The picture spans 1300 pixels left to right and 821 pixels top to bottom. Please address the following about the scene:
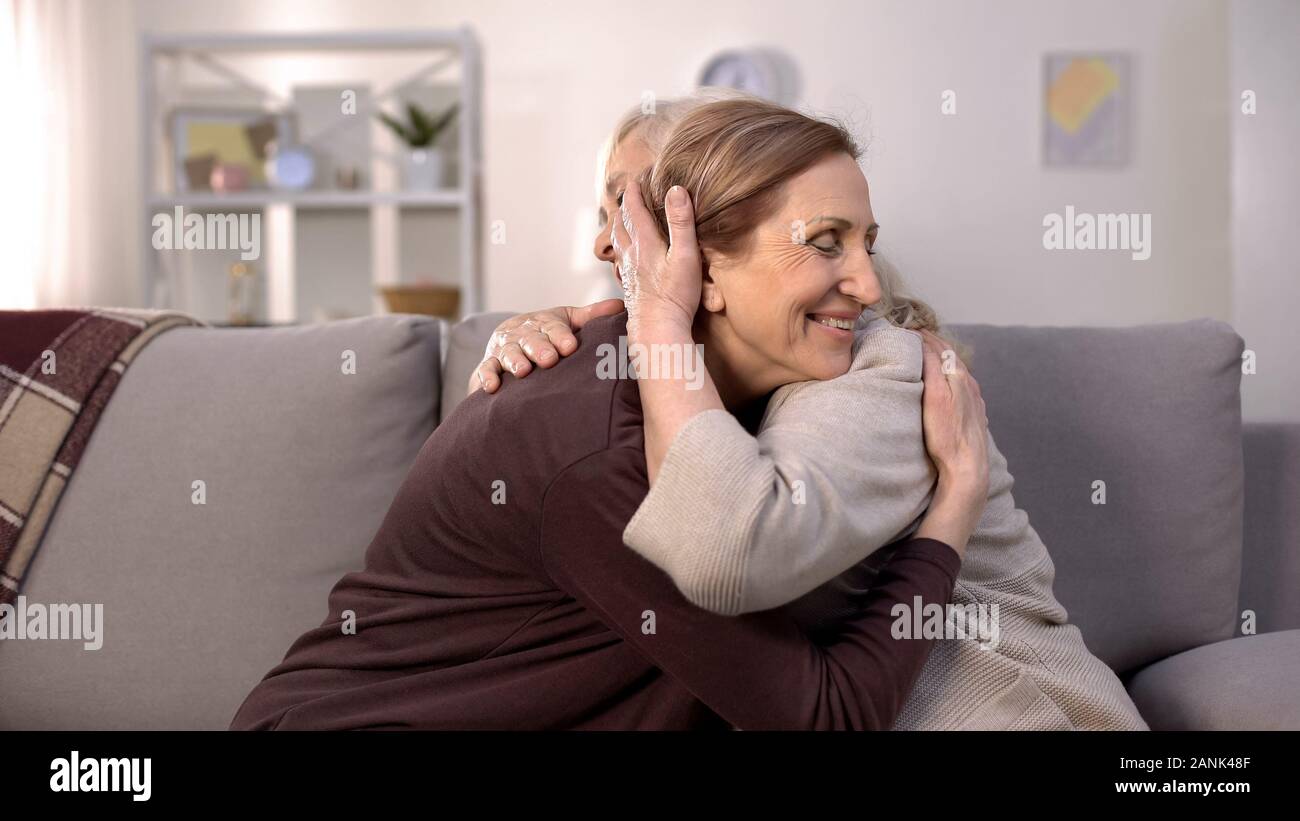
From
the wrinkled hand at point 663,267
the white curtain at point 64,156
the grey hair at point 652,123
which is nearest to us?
the wrinkled hand at point 663,267

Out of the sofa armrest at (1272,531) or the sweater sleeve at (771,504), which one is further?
the sofa armrest at (1272,531)

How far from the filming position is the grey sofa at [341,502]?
1.58 m

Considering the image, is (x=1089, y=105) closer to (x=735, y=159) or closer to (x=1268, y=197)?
(x=1268, y=197)

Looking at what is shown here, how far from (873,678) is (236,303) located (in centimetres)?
391

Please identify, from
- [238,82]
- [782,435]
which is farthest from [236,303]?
[782,435]

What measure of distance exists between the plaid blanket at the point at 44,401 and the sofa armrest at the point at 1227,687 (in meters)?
1.53

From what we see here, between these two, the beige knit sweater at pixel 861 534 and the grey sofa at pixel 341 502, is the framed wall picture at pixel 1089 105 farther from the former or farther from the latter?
the beige knit sweater at pixel 861 534

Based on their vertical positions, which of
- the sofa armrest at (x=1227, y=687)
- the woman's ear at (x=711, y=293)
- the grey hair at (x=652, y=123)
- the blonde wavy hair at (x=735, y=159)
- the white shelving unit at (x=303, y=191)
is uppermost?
the white shelving unit at (x=303, y=191)

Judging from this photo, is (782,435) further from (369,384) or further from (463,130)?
(463,130)

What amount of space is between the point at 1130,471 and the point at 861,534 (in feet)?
2.66

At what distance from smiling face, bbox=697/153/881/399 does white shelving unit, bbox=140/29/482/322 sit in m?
3.10

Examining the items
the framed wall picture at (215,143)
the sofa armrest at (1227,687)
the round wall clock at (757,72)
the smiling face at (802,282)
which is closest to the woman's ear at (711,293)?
the smiling face at (802,282)

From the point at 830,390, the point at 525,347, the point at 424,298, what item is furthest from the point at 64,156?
the point at 830,390

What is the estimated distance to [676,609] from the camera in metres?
1.05
